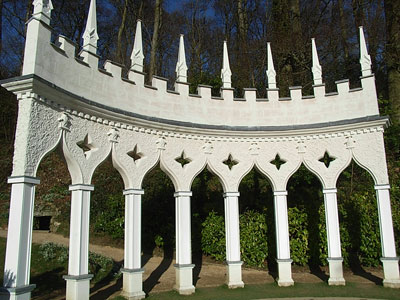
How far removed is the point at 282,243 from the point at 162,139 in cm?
438

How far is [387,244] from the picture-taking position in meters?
9.26

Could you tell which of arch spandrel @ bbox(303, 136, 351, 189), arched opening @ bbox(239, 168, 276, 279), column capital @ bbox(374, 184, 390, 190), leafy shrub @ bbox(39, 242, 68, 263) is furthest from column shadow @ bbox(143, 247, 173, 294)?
column capital @ bbox(374, 184, 390, 190)

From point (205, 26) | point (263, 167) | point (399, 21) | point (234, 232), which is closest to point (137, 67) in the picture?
point (263, 167)

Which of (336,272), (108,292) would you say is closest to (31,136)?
(108,292)

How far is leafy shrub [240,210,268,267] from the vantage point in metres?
12.5

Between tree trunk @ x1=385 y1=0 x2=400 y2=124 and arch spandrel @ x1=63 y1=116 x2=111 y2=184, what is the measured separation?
12.8m

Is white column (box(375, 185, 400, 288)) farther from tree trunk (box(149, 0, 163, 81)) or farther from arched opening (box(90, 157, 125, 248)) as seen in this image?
tree trunk (box(149, 0, 163, 81))

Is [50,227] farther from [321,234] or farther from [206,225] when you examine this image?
[321,234]

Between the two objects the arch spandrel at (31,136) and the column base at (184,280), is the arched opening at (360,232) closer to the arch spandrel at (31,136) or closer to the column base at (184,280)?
the column base at (184,280)

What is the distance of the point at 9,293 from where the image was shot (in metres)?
5.94

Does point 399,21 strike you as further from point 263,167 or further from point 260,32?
point 263,167

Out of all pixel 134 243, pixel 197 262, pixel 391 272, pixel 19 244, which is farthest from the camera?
pixel 197 262

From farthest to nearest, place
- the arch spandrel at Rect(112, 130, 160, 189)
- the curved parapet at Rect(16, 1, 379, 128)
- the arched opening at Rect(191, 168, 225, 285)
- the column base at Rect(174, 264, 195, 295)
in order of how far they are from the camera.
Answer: the arched opening at Rect(191, 168, 225, 285) → the column base at Rect(174, 264, 195, 295) → the arch spandrel at Rect(112, 130, 160, 189) → the curved parapet at Rect(16, 1, 379, 128)

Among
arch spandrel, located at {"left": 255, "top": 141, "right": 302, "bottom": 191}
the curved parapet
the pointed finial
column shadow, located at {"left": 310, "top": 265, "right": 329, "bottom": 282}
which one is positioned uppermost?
the pointed finial
